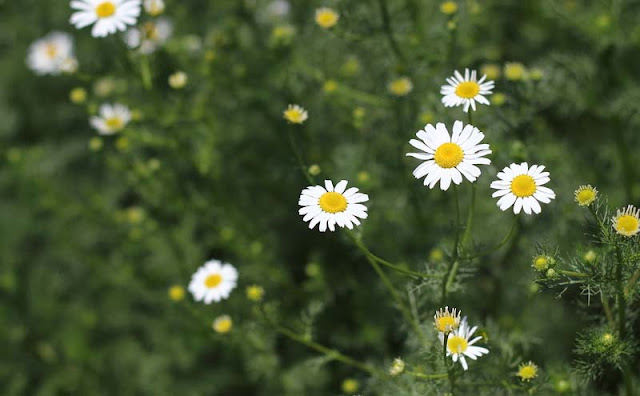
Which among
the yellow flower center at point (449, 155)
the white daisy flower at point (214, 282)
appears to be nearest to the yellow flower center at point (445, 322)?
the yellow flower center at point (449, 155)

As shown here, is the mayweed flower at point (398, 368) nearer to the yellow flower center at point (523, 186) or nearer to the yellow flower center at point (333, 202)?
the yellow flower center at point (333, 202)

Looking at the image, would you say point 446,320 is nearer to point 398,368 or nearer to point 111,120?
point 398,368

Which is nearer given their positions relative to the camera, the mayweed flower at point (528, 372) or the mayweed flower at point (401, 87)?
the mayweed flower at point (528, 372)

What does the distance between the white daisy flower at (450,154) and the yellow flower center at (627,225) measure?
17.0 inches

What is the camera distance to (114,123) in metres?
3.81

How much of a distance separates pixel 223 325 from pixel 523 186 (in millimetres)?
1535

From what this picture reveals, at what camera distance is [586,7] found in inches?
175

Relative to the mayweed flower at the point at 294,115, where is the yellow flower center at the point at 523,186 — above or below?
below

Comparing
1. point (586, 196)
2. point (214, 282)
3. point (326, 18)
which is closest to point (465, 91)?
point (586, 196)

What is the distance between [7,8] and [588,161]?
4.82 m

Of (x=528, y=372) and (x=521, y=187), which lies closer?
(x=521, y=187)

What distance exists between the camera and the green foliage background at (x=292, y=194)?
138 inches

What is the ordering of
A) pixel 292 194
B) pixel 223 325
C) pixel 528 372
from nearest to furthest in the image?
pixel 528 372 → pixel 223 325 → pixel 292 194

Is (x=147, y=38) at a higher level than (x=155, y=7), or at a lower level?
lower
